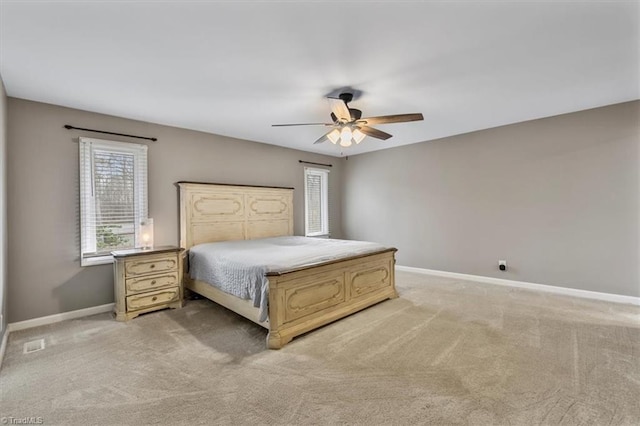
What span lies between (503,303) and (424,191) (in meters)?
2.37

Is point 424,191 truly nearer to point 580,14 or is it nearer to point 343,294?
point 343,294

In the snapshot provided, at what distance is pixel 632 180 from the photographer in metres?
3.55

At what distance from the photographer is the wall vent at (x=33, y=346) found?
8.43 ft

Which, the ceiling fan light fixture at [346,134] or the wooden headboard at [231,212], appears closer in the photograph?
the ceiling fan light fixture at [346,134]

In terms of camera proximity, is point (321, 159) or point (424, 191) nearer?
point (424, 191)

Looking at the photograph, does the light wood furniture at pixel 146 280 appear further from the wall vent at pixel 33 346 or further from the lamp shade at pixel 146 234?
the wall vent at pixel 33 346

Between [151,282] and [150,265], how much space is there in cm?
20

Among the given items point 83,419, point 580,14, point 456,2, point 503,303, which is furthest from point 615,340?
point 83,419

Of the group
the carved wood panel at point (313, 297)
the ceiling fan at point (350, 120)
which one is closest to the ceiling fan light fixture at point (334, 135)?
the ceiling fan at point (350, 120)

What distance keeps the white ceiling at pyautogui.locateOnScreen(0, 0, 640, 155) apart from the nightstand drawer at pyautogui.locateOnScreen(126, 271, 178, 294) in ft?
6.60

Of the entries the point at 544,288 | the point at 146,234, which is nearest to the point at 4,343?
the point at 146,234

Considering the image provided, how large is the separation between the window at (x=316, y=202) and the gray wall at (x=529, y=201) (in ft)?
4.14

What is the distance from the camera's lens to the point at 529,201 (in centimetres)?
426

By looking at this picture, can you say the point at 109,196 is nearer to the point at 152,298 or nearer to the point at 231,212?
the point at 152,298
